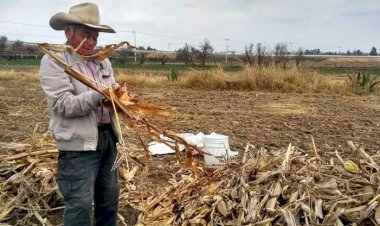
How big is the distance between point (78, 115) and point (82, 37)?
0.46 metres

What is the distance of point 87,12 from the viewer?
260cm

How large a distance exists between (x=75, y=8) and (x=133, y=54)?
129 feet

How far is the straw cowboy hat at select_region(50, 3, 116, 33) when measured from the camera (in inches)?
100

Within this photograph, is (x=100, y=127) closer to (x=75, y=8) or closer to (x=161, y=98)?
(x=75, y=8)

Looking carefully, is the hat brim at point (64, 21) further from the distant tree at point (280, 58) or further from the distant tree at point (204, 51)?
the distant tree at point (204, 51)

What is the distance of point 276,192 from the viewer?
2846mm

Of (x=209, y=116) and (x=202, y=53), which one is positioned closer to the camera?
(x=209, y=116)

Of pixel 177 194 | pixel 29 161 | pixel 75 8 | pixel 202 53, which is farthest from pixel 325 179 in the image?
pixel 202 53

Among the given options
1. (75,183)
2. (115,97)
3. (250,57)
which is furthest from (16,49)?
(115,97)

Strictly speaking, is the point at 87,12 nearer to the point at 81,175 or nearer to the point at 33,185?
the point at 81,175

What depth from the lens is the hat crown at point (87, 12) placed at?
2.57 metres

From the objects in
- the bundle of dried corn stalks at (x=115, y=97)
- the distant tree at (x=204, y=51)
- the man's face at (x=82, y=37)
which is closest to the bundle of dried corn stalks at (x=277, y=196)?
the bundle of dried corn stalks at (x=115, y=97)

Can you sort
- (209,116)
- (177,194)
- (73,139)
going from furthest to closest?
(209,116) < (177,194) < (73,139)

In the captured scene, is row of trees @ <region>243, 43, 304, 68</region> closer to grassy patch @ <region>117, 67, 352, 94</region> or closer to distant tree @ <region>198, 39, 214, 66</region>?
grassy patch @ <region>117, 67, 352, 94</region>
